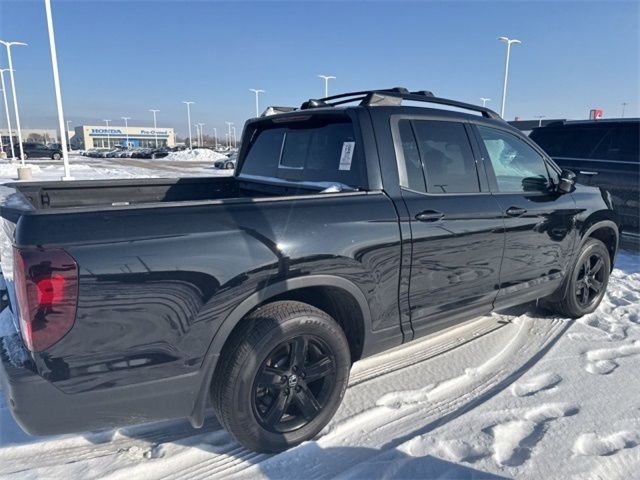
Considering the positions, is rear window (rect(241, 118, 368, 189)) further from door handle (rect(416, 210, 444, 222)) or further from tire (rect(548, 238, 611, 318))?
tire (rect(548, 238, 611, 318))

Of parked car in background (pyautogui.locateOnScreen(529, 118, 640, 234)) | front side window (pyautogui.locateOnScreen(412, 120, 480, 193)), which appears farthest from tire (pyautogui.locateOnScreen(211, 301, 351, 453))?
parked car in background (pyautogui.locateOnScreen(529, 118, 640, 234))

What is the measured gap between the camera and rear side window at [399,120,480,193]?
3.05 metres

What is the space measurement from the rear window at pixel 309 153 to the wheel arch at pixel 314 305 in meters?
0.68

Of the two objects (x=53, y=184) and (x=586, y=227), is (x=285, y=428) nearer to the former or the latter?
(x=53, y=184)

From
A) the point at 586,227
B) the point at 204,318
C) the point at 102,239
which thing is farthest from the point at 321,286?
the point at 586,227

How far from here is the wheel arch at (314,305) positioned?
2.25 meters

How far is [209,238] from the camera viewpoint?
7.04ft

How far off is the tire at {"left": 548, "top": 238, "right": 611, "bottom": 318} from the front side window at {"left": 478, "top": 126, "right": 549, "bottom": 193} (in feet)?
3.15

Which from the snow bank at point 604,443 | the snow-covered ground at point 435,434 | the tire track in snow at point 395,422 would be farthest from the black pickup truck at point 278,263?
the snow bank at point 604,443

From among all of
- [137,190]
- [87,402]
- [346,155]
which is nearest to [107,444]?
[87,402]

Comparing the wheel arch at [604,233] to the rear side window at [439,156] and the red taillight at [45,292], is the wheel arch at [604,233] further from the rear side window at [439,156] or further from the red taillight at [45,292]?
the red taillight at [45,292]

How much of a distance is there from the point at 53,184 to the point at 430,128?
8.54ft

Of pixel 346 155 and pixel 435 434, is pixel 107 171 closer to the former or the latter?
pixel 346 155

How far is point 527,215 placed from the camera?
3611 mm
